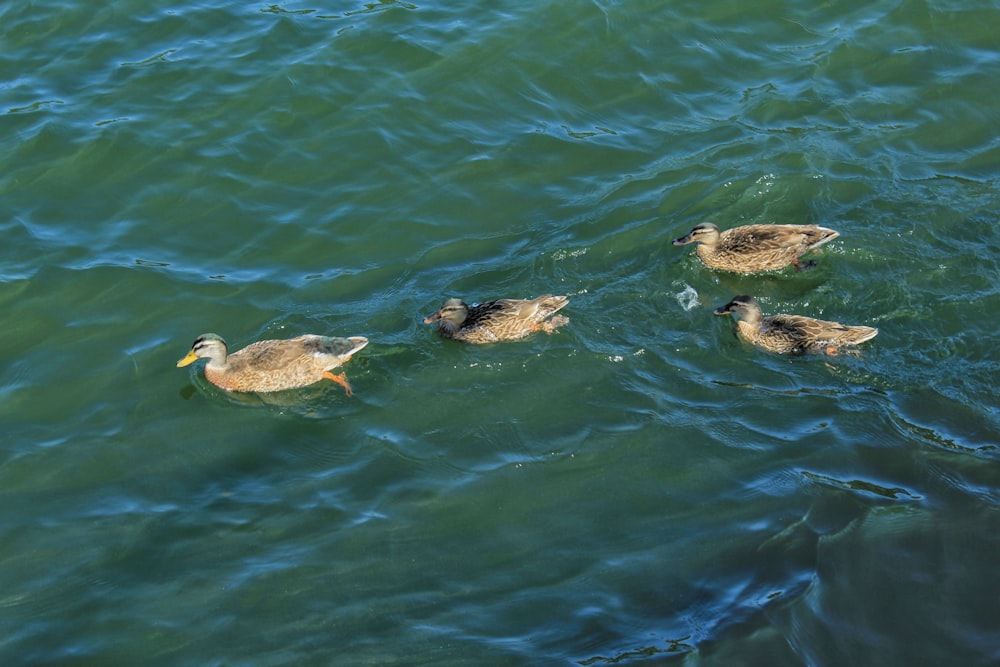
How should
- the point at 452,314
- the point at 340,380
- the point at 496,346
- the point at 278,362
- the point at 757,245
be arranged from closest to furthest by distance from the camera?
the point at 340,380
the point at 278,362
the point at 496,346
the point at 452,314
the point at 757,245

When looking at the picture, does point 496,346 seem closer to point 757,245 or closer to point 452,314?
point 452,314

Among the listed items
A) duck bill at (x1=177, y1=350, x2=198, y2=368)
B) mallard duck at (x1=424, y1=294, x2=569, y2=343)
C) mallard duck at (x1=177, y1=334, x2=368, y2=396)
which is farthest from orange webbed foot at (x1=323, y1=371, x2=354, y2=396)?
duck bill at (x1=177, y1=350, x2=198, y2=368)

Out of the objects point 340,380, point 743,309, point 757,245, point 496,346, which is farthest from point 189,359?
point 757,245

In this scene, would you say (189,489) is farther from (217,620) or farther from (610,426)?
(610,426)

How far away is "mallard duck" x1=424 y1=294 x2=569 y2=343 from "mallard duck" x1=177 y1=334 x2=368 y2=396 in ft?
2.81

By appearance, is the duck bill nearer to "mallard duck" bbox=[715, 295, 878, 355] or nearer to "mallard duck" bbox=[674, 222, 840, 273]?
"mallard duck" bbox=[674, 222, 840, 273]

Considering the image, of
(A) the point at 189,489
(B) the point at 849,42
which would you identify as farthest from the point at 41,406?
(B) the point at 849,42

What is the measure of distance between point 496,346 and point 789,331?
2741 millimetres

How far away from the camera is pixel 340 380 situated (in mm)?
9227

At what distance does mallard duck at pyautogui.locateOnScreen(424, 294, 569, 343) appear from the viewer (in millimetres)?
9461

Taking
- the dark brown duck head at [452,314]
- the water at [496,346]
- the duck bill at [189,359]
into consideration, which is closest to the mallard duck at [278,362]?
the duck bill at [189,359]

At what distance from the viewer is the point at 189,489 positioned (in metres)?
8.20

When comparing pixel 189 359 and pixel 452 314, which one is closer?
pixel 189 359

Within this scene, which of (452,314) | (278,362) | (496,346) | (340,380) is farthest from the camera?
(452,314)
